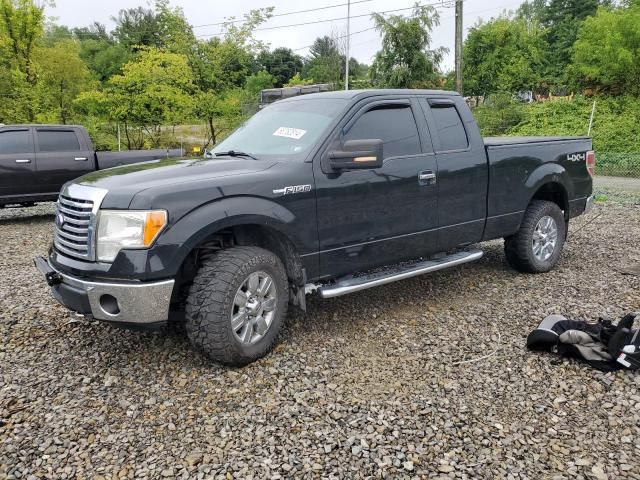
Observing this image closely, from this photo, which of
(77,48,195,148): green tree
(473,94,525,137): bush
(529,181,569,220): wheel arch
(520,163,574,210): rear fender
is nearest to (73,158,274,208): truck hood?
(520,163,574,210): rear fender

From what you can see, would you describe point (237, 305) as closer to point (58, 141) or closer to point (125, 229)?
point (125, 229)

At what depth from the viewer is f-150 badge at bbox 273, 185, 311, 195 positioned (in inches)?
145

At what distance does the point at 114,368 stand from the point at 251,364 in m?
0.93

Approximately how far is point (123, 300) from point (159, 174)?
3.01 ft

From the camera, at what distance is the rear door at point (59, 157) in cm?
976

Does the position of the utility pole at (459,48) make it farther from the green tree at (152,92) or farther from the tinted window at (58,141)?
the tinted window at (58,141)

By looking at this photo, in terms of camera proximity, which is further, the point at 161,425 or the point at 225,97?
the point at 225,97

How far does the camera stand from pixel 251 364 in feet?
12.0

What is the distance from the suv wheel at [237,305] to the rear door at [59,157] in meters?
7.59

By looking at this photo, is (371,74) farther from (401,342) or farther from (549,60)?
(401,342)

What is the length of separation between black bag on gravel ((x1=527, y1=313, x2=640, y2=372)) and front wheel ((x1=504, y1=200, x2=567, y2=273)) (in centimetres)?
174

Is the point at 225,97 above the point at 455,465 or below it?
above

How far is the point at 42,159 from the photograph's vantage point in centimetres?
974

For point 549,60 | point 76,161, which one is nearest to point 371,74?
point 549,60
